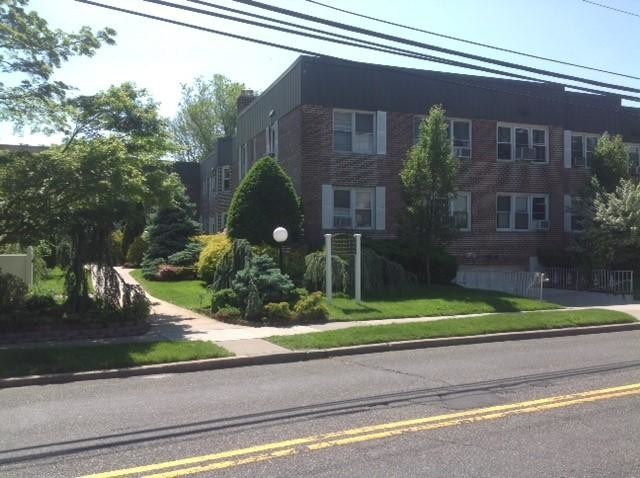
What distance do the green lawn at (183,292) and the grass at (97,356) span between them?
5.27m

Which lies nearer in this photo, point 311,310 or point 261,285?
point 311,310

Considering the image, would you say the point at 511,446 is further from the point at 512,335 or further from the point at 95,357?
the point at 512,335

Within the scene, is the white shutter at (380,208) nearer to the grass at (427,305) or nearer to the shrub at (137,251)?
the grass at (427,305)

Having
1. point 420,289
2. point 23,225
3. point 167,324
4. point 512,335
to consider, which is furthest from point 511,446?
point 420,289

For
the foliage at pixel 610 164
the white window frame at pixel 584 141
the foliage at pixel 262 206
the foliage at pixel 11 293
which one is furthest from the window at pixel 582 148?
the foliage at pixel 11 293

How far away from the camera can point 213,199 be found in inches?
1526

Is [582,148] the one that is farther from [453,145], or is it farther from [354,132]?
[354,132]

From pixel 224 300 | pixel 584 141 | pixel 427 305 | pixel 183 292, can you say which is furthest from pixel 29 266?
pixel 584 141

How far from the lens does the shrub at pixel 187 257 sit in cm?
2469

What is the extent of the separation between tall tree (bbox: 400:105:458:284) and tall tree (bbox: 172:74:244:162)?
3661 centimetres

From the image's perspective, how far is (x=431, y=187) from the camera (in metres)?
19.4

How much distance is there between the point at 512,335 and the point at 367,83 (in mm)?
12755

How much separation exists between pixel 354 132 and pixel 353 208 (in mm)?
2709

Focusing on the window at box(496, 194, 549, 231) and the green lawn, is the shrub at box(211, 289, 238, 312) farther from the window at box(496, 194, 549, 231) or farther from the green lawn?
the window at box(496, 194, 549, 231)
